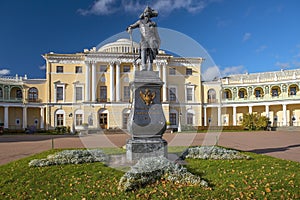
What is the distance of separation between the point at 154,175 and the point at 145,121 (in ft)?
8.95

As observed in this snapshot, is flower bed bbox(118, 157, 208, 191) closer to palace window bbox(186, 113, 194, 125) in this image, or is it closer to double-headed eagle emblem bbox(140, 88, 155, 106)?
double-headed eagle emblem bbox(140, 88, 155, 106)

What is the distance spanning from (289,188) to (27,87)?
146 feet

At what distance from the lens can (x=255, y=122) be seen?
39.2 m

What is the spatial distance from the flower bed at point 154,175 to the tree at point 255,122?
1408 inches

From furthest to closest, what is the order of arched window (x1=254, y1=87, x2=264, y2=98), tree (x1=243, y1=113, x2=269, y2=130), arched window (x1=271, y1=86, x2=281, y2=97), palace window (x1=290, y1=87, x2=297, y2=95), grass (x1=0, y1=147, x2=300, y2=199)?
arched window (x1=254, y1=87, x2=264, y2=98) → arched window (x1=271, y1=86, x2=281, y2=97) → palace window (x1=290, y1=87, x2=297, y2=95) → tree (x1=243, y1=113, x2=269, y2=130) → grass (x1=0, y1=147, x2=300, y2=199)

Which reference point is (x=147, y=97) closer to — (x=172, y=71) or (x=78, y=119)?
(x=78, y=119)

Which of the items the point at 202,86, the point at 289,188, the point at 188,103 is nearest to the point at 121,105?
the point at 188,103

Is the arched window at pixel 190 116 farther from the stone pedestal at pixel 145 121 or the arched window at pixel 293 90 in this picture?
the stone pedestal at pixel 145 121

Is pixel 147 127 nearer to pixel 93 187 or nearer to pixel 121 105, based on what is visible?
pixel 93 187

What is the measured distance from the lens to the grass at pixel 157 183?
568cm

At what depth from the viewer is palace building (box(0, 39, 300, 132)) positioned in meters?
41.7

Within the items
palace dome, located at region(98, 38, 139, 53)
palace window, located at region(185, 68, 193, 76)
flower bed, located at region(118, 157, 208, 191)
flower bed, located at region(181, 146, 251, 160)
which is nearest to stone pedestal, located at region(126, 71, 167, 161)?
flower bed, located at region(181, 146, 251, 160)

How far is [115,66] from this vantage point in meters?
43.3

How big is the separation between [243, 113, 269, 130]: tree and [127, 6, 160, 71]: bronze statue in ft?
111
